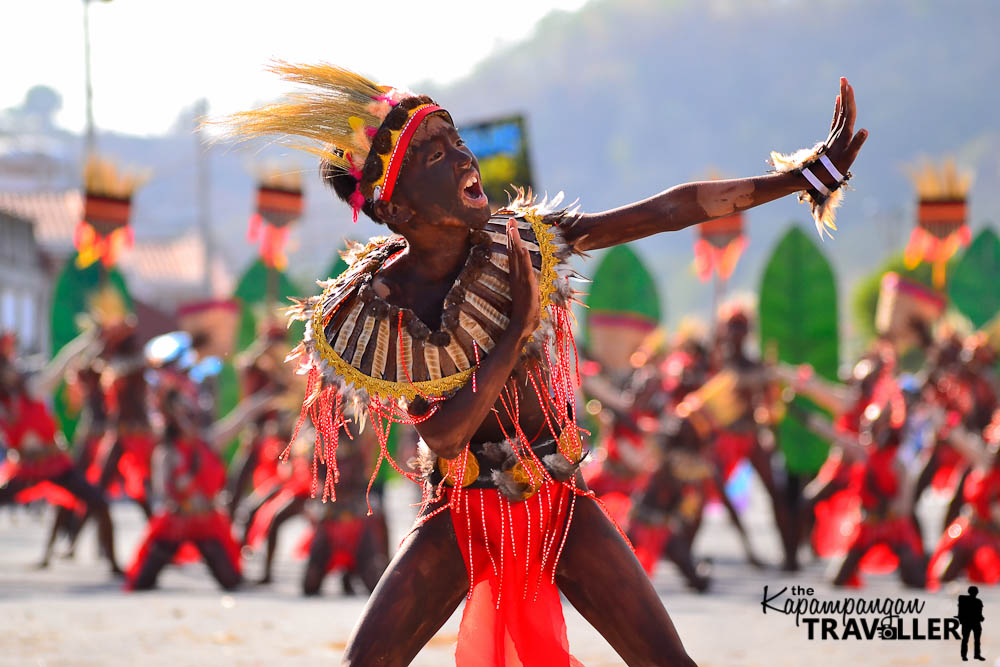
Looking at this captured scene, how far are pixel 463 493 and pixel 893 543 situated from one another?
6.26 meters

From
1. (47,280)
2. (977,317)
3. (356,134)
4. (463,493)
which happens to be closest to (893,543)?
(463,493)

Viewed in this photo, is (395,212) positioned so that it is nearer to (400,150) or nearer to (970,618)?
(400,150)

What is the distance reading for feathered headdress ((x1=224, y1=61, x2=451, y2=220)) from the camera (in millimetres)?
3867

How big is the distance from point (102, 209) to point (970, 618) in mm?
10394

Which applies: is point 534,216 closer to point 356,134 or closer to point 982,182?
point 356,134

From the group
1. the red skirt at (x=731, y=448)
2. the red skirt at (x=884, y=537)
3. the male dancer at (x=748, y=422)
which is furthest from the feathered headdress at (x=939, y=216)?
the red skirt at (x=884, y=537)

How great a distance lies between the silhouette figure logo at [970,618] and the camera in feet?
20.3

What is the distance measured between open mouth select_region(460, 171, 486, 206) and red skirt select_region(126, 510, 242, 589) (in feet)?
21.5

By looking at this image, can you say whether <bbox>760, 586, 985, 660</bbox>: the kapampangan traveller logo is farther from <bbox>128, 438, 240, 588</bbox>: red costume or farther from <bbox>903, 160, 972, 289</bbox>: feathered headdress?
<bbox>903, 160, 972, 289</bbox>: feathered headdress

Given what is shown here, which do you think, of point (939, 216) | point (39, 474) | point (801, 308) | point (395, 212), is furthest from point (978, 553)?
point (39, 474)

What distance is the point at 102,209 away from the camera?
14.1 m

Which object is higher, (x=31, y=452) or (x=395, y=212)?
(x=395, y=212)

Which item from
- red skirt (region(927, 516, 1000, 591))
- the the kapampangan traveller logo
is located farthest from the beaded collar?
red skirt (region(927, 516, 1000, 591))

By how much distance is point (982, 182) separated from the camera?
541 ft
